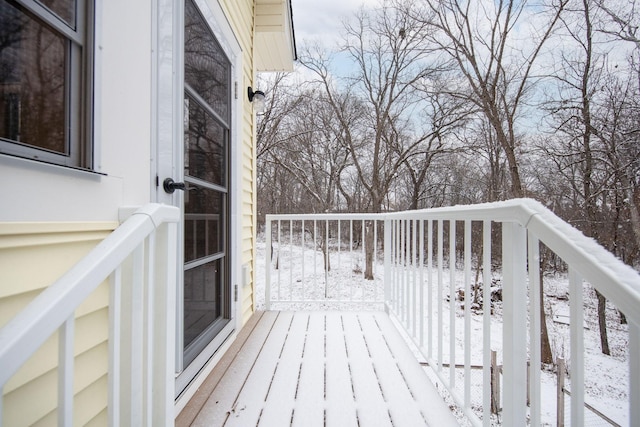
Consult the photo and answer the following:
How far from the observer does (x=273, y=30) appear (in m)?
3.29

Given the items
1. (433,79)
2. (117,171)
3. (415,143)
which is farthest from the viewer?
(415,143)

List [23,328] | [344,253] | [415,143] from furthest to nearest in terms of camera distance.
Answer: [344,253], [415,143], [23,328]

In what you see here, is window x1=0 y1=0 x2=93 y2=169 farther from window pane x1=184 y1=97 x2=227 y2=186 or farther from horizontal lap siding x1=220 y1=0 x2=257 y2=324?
horizontal lap siding x1=220 y1=0 x2=257 y2=324

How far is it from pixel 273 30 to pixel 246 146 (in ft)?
4.27

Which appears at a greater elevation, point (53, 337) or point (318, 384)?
point (53, 337)

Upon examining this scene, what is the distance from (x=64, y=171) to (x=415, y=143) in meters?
10.6

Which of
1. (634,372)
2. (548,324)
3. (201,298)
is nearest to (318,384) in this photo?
(201,298)

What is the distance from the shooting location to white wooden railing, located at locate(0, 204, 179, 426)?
0.54m

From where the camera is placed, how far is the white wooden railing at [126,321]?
1.76 feet

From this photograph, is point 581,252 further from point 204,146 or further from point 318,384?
point 204,146

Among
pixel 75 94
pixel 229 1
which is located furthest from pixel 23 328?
pixel 229 1

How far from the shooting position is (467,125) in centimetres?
1007

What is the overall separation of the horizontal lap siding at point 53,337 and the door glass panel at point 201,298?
681 mm

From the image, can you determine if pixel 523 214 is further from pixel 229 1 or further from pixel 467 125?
pixel 467 125
